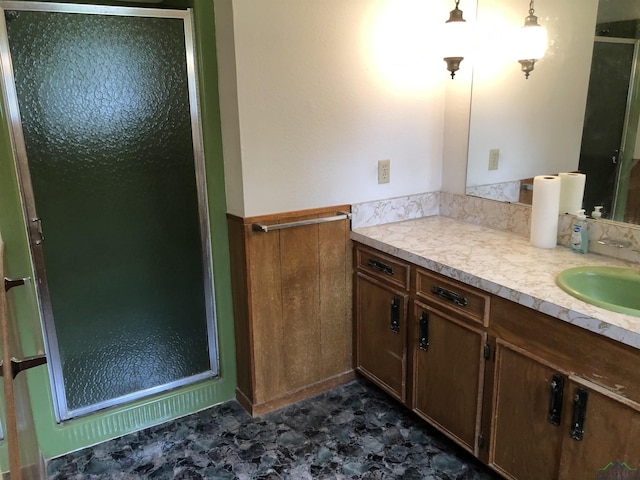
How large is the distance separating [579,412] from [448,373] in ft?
1.91

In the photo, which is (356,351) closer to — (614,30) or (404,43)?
(404,43)

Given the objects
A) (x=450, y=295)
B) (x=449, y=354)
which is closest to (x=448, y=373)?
(x=449, y=354)

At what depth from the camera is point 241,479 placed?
80.2 inches

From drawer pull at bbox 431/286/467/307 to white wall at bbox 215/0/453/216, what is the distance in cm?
68

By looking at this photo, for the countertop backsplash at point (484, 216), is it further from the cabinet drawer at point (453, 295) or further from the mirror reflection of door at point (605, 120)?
the cabinet drawer at point (453, 295)

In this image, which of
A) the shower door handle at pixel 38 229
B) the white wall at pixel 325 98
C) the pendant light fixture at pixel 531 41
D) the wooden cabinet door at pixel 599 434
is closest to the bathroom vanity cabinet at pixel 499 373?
the wooden cabinet door at pixel 599 434

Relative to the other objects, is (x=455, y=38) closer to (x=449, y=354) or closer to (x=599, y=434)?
(x=449, y=354)

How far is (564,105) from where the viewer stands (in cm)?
221

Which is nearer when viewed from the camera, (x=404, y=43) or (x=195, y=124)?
(x=195, y=124)

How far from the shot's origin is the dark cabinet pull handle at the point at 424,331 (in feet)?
7.00

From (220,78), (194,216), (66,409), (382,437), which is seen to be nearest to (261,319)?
(194,216)

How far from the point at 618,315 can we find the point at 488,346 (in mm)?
510

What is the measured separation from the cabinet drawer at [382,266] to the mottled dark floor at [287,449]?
2.23 feet

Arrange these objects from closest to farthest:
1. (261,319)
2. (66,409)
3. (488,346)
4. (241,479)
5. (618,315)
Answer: (618,315) < (488,346) < (241,479) < (66,409) < (261,319)
